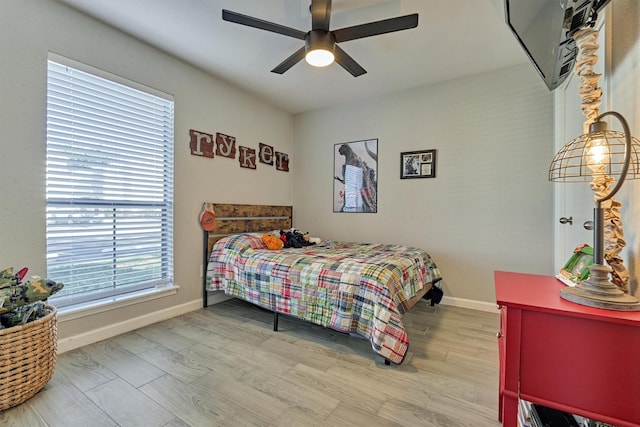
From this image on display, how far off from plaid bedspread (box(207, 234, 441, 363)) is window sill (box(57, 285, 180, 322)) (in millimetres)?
494

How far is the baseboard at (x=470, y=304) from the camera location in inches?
123

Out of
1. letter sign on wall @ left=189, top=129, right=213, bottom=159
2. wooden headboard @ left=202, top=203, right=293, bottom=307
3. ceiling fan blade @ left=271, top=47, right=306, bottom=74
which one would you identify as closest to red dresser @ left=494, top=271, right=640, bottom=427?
ceiling fan blade @ left=271, top=47, right=306, bottom=74

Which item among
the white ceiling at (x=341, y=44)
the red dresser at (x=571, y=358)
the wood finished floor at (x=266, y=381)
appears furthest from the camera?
the white ceiling at (x=341, y=44)

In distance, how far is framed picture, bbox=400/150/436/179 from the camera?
11.3 ft

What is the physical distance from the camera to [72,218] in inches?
87.6

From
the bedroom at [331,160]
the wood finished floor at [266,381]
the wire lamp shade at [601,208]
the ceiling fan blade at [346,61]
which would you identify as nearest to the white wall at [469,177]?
the bedroom at [331,160]

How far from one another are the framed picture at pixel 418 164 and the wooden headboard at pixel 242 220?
75.2 inches

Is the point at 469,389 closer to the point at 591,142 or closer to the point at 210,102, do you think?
the point at 591,142

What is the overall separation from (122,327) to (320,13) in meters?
3.02

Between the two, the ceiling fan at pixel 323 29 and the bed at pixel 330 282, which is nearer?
the ceiling fan at pixel 323 29

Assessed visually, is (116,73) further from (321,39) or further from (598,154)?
(598,154)

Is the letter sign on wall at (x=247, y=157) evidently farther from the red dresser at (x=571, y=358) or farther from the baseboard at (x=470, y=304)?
the red dresser at (x=571, y=358)

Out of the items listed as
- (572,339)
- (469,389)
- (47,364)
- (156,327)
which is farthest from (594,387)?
(156,327)

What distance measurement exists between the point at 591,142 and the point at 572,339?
28.6 inches
